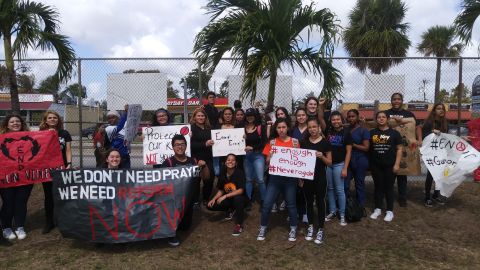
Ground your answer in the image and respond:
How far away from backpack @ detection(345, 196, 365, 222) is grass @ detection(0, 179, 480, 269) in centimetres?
10

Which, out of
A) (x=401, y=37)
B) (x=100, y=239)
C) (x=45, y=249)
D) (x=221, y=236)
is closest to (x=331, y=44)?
(x=221, y=236)

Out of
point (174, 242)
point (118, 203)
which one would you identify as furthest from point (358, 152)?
point (118, 203)

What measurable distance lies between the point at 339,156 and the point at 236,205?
5.55 ft

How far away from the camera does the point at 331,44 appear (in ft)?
22.7

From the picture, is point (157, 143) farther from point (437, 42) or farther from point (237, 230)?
point (437, 42)

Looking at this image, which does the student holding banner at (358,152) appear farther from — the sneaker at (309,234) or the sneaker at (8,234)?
the sneaker at (8,234)

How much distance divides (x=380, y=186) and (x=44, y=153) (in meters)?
5.19

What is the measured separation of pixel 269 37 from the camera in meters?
6.69

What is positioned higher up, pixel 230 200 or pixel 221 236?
pixel 230 200

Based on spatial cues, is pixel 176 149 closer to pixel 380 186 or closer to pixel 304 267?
pixel 304 267

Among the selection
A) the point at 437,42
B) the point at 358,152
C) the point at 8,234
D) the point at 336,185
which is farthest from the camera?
the point at 437,42

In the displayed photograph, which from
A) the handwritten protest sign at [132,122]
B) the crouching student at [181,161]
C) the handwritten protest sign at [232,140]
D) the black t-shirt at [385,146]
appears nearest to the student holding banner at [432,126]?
the black t-shirt at [385,146]

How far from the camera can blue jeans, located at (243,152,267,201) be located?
6.21 metres

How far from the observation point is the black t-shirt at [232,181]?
19.2 feet
